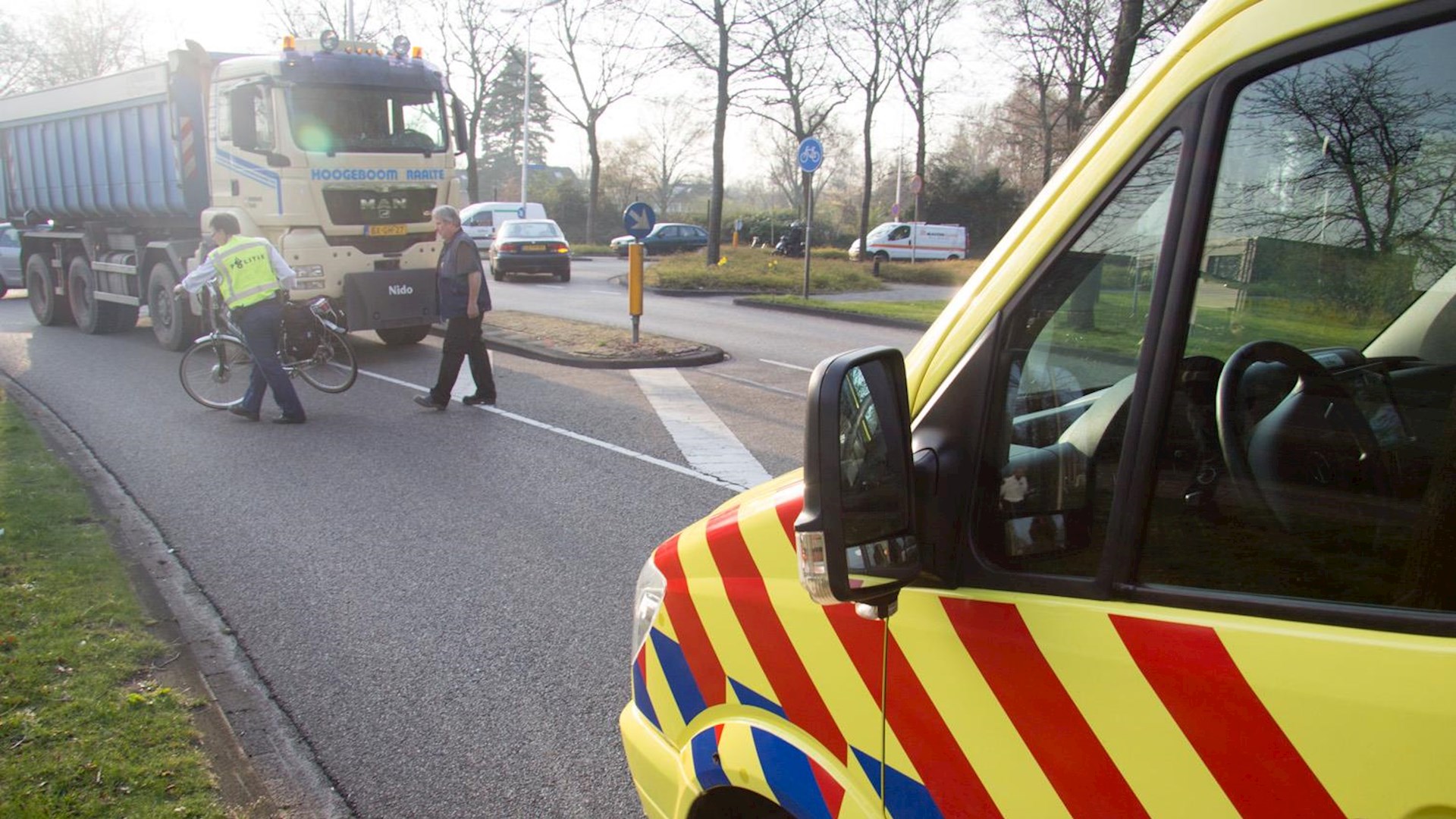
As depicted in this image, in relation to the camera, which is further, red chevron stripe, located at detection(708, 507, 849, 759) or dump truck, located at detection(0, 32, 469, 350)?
dump truck, located at detection(0, 32, 469, 350)

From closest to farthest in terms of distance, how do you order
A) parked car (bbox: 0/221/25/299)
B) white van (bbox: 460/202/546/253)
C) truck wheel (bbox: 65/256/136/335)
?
truck wheel (bbox: 65/256/136/335)
parked car (bbox: 0/221/25/299)
white van (bbox: 460/202/546/253)

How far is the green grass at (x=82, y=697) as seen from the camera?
3248mm

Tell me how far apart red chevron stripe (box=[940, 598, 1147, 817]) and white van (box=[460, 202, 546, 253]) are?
3706 centimetres

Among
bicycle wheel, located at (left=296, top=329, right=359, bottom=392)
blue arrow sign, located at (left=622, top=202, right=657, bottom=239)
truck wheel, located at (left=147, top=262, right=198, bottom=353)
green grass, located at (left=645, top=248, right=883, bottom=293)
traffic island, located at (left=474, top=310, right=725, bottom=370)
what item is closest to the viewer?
bicycle wheel, located at (left=296, top=329, right=359, bottom=392)

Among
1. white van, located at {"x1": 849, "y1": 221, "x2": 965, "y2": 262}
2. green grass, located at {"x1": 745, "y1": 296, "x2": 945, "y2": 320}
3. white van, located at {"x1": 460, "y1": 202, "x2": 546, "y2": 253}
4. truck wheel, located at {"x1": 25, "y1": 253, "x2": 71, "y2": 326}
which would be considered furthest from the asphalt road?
white van, located at {"x1": 849, "y1": 221, "x2": 965, "y2": 262}

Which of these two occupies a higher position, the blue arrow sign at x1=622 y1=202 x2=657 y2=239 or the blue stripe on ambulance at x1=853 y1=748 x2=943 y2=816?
the blue arrow sign at x1=622 y1=202 x2=657 y2=239

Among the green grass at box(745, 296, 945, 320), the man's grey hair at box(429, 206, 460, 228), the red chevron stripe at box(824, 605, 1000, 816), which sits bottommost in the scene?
the green grass at box(745, 296, 945, 320)

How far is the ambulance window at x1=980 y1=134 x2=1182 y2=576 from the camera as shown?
4.97 feet

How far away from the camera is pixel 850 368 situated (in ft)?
4.99

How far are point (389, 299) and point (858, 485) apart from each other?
1186 cm

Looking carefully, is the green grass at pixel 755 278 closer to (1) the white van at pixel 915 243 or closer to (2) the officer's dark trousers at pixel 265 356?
(1) the white van at pixel 915 243

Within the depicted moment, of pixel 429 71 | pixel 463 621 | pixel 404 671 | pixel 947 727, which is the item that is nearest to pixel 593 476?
pixel 463 621

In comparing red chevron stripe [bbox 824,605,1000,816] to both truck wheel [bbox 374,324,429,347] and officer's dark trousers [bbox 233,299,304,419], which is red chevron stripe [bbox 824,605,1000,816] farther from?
truck wheel [bbox 374,324,429,347]

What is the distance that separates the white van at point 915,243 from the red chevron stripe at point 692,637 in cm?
3981
